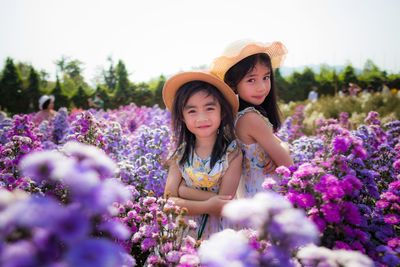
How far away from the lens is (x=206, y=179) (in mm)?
2100

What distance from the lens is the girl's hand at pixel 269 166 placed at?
230cm

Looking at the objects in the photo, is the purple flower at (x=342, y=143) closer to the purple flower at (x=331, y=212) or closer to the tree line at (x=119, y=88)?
the purple flower at (x=331, y=212)

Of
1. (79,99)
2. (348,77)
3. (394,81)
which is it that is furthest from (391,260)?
(394,81)

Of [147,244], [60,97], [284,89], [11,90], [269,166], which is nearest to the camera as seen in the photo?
[147,244]

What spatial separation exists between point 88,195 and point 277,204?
0.52m

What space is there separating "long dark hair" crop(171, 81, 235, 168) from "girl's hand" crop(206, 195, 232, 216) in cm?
30

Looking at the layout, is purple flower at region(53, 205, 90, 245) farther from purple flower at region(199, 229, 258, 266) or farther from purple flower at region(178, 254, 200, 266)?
purple flower at region(178, 254, 200, 266)

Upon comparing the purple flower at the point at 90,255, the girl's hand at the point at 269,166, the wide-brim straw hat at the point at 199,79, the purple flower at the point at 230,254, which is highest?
the wide-brim straw hat at the point at 199,79

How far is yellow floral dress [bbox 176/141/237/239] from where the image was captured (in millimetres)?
2088

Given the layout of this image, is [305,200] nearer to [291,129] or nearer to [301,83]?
[291,129]

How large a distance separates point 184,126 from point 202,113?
406 millimetres

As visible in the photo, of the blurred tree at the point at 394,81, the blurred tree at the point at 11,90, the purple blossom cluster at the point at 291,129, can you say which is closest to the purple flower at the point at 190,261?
the purple blossom cluster at the point at 291,129

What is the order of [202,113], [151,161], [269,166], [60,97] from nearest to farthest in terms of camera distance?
[202,113], [269,166], [151,161], [60,97]

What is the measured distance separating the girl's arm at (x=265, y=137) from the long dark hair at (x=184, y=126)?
0.15 m
